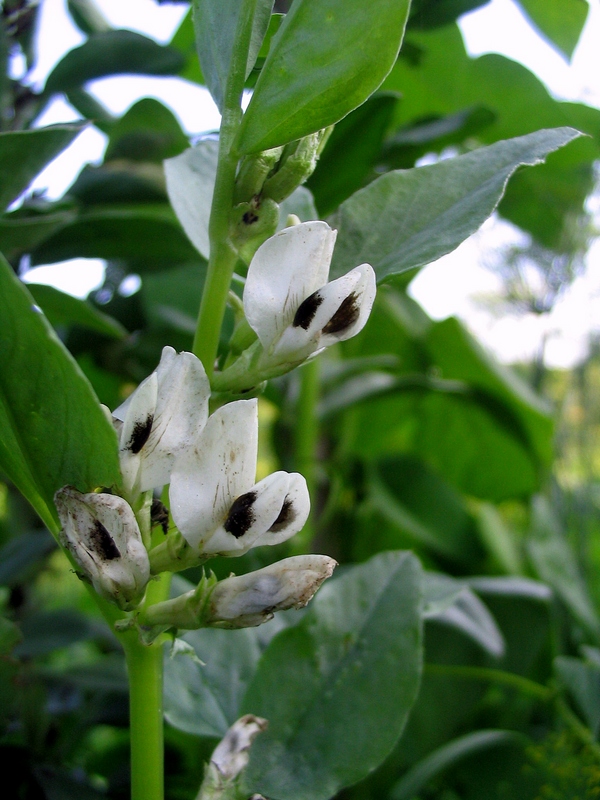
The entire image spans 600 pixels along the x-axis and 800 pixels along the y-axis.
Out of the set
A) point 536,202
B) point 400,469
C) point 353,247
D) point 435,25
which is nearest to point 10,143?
point 353,247

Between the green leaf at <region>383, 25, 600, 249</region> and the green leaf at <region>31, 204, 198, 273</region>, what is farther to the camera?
the green leaf at <region>383, 25, 600, 249</region>

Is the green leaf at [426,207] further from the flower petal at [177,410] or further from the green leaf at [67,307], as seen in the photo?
the green leaf at [67,307]

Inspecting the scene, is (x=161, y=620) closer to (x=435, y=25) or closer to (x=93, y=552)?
(x=93, y=552)

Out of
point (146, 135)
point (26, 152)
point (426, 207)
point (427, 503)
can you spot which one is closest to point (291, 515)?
point (426, 207)

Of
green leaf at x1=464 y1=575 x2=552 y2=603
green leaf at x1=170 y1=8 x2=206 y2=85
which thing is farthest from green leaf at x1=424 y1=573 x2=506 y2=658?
green leaf at x1=170 y1=8 x2=206 y2=85

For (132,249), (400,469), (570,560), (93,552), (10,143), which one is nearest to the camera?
(93,552)

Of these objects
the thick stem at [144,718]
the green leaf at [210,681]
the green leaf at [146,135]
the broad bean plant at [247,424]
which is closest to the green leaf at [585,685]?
the broad bean plant at [247,424]

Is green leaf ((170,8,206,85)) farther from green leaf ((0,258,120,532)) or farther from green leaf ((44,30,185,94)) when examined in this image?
green leaf ((0,258,120,532))
